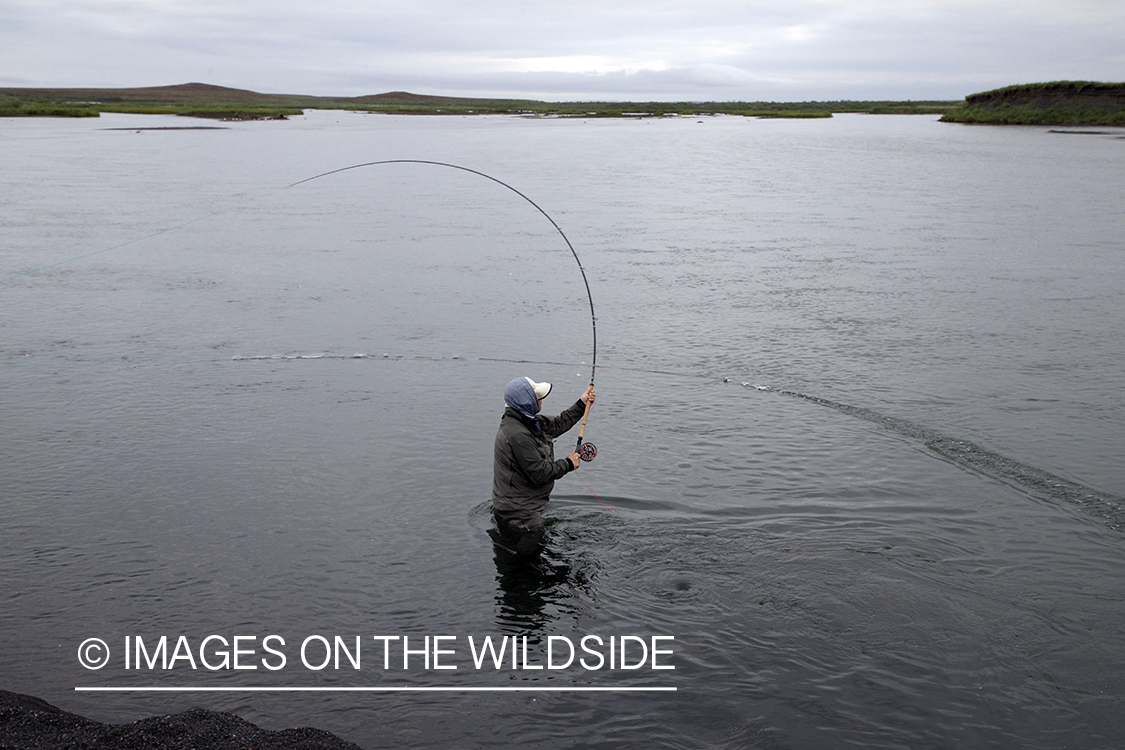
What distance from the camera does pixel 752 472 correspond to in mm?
8594

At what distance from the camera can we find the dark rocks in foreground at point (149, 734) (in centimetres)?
448

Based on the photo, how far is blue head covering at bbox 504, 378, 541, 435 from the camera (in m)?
6.53

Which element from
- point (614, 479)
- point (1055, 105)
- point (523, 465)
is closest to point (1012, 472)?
point (614, 479)

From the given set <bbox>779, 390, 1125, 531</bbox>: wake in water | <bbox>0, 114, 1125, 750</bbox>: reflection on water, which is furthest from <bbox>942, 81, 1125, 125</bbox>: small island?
<bbox>779, 390, 1125, 531</bbox>: wake in water

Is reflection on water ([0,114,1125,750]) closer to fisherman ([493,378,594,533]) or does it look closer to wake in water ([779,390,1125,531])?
wake in water ([779,390,1125,531])

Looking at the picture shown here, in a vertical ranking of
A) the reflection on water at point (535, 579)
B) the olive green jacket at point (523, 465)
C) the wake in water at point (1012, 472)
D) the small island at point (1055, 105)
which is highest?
the small island at point (1055, 105)

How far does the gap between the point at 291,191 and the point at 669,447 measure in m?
25.3

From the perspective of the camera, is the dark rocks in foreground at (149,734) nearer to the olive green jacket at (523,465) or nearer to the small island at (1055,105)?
the olive green jacket at (523,465)

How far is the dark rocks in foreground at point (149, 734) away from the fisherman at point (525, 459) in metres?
2.41

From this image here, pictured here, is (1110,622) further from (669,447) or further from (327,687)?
(327,687)

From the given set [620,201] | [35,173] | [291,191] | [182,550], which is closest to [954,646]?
[182,550]

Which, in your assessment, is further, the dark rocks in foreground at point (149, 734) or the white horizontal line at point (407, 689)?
the white horizontal line at point (407, 689)

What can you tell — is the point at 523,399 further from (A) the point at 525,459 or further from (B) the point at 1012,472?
(B) the point at 1012,472

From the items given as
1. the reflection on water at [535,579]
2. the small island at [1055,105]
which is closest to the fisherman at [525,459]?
the reflection on water at [535,579]
